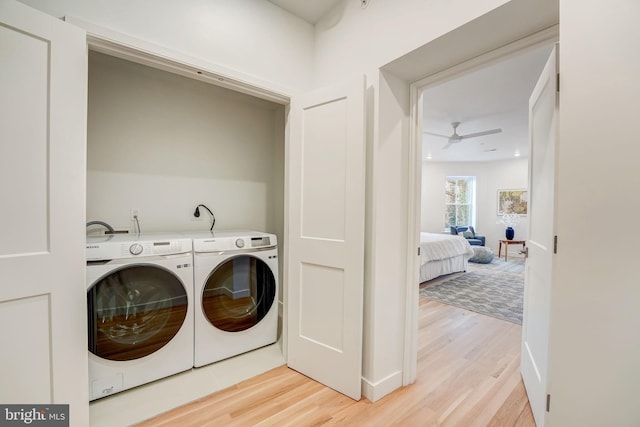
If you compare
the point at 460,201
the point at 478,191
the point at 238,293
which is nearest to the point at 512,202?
the point at 478,191

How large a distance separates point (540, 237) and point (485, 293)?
9.96 feet

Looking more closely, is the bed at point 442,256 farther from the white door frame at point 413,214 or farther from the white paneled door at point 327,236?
Answer: the white paneled door at point 327,236

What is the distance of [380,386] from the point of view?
6.05 feet

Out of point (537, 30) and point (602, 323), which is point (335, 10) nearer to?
point (537, 30)

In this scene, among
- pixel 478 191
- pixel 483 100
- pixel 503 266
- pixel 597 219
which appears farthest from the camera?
pixel 478 191

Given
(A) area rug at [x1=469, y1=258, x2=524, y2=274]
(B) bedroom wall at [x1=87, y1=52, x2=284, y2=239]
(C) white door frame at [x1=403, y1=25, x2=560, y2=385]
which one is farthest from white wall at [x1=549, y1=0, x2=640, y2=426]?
(A) area rug at [x1=469, y1=258, x2=524, y2=274]

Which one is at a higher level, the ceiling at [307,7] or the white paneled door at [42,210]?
the ceiling at [307,7]

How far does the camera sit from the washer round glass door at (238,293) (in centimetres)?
214

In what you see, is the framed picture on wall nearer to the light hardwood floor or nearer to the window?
the window

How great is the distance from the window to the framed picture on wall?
2.28 feet

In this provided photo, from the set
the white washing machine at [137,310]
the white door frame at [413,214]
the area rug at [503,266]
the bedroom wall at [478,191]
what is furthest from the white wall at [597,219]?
the bedroom wall at [478,191]

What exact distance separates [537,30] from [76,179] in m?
A: 2.36

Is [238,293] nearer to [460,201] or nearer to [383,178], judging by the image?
[383,178]

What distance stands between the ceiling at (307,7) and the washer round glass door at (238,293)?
6.42 feet
